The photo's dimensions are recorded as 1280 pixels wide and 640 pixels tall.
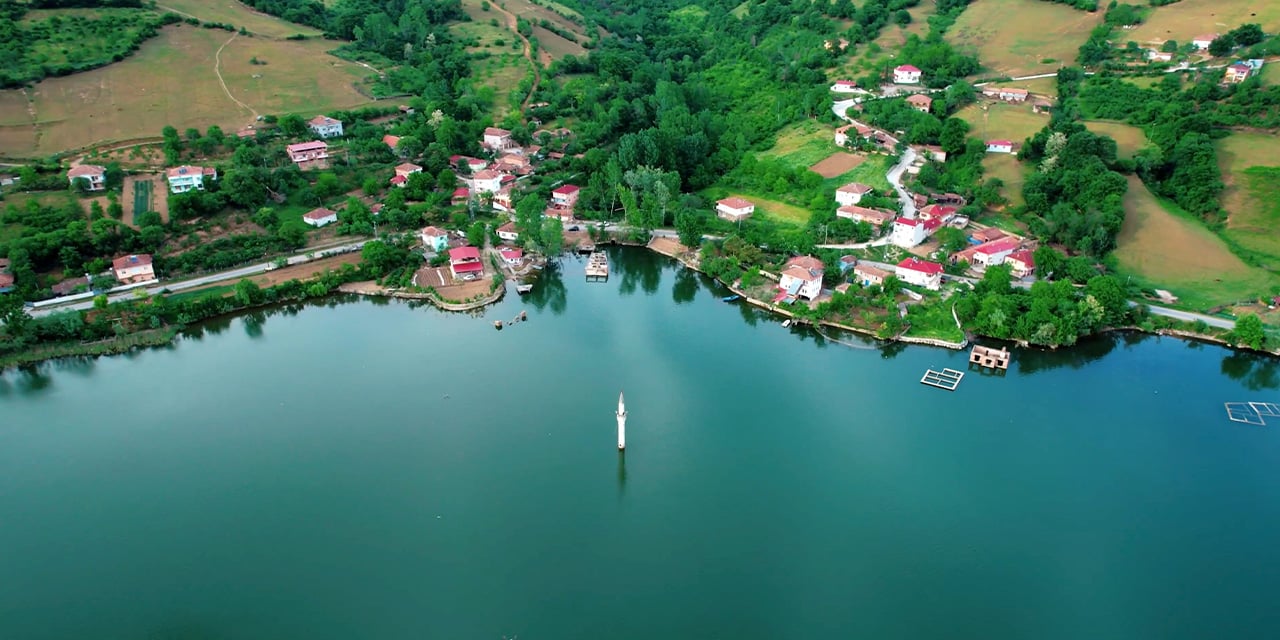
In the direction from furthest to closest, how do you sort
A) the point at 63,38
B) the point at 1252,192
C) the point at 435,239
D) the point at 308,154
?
the point at 63,38
the point at 308,154
the point at 1252,192
the point at 435,239

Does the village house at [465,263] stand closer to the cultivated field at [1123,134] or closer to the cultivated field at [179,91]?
the cultivated field at [179,91]

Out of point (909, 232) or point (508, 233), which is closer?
point (909, 232)

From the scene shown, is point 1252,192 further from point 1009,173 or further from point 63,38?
point 63,38

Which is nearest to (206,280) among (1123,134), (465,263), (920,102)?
(465,263)

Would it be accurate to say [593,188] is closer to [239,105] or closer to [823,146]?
[823,146]

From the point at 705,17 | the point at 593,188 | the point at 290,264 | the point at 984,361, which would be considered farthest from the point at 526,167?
the point at 705,17

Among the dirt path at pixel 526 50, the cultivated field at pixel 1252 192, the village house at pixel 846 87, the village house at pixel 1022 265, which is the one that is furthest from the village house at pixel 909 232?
the dirt path at pixel 526 50
